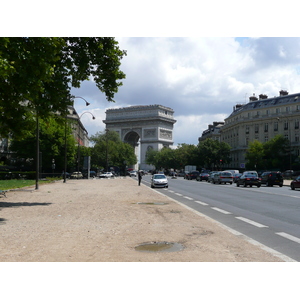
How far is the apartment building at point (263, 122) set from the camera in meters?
94.8

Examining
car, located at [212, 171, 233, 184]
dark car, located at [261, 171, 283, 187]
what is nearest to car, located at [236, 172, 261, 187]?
dark car, located at [261, 171, 283, 187]

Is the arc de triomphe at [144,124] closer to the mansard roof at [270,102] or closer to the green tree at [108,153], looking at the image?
the green tree at [108,153]

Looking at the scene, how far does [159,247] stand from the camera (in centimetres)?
775

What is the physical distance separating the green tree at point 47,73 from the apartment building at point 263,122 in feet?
240

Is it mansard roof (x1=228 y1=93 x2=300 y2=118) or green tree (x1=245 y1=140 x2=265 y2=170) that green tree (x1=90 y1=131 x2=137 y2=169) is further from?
mansard roof (x1=228 y1=93 x2=300 y2=118)

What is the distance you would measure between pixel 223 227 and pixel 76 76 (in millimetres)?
10909

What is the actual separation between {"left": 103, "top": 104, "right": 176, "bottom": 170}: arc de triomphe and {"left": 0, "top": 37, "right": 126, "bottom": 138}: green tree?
109m

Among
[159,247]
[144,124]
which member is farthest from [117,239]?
[144,124]

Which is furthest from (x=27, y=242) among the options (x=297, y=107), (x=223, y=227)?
(x=297, y=107)

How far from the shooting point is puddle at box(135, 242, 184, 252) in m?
7.45

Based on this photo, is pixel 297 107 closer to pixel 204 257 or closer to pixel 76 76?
pixel 76 76

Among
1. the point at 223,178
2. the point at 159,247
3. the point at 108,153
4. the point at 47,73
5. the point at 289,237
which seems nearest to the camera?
the point at 159,247

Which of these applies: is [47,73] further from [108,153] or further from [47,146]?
[108,153]

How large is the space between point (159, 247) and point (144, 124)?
124040mm
